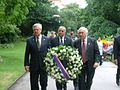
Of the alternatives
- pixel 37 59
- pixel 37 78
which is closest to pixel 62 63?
pixel 37 59

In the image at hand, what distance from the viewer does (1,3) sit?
25125 millimetres

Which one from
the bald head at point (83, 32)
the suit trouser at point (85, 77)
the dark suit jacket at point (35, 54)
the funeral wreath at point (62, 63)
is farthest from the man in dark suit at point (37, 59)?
the suit trouser at point (85, 77)

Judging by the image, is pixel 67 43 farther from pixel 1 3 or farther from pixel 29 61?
pixel 1 3

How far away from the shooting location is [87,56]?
36.9ft

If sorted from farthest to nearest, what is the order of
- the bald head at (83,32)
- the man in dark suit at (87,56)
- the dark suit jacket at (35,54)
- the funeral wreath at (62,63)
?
the man in dark suit at (87,56), the bald head at (83,32), the dark suit jacket at (35,54), the funeral wreath at (62,63)

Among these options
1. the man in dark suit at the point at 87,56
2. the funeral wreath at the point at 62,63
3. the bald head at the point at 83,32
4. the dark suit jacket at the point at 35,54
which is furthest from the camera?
the man in dark suit at the point at 87,56

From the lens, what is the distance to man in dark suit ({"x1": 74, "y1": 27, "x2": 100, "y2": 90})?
36.9ft

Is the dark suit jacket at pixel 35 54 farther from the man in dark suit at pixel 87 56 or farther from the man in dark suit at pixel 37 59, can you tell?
the man in dark suit at pixel 87 56

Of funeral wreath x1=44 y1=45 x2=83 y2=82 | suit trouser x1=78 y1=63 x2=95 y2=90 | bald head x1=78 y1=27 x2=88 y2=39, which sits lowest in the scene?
suit trouser x1=78 y1=63 x2=95 y2=90

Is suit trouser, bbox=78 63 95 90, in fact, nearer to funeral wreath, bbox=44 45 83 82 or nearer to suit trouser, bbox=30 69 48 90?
funeral wreath, bbox=44 45 83 82

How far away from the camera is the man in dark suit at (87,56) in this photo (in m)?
11.2

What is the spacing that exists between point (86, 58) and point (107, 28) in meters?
35.8

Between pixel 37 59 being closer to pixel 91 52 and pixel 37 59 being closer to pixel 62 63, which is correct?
pixel 62 63

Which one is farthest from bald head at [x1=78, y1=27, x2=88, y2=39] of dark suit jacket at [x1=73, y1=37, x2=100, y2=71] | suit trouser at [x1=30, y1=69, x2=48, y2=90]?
suit trouser at [x1=30, y1=69, x2=48, y2=90]
